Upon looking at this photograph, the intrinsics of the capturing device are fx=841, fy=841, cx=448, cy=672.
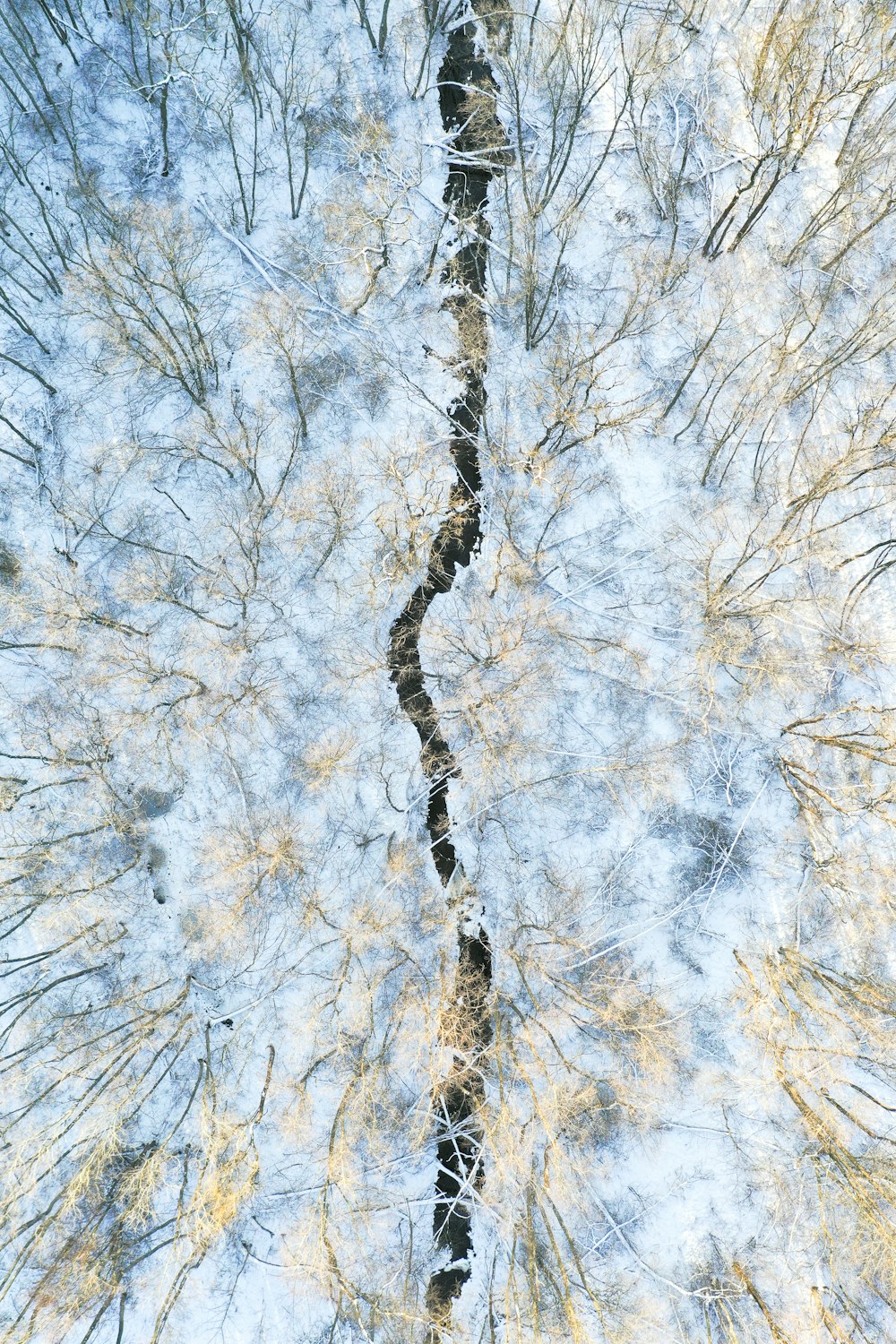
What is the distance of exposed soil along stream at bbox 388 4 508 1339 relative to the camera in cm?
1091

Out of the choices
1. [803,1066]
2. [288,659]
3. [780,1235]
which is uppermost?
[288,659]

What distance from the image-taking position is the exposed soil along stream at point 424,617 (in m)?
10.9

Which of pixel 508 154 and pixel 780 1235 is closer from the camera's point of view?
pixel 780 1235

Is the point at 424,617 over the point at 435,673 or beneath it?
over

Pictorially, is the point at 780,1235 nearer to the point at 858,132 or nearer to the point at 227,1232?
the point at 227,1232

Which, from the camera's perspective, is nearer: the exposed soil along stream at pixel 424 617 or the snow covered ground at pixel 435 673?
the snow covered ground at pixel 435 673

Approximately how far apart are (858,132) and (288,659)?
35.1 feet

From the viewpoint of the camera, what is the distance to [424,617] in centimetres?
1141

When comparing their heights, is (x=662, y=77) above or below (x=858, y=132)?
above

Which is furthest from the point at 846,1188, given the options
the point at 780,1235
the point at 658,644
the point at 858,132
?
the point at 858,132

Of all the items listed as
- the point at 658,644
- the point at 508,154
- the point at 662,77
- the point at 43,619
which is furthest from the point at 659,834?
the point at 662,77

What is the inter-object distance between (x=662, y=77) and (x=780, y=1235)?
51.1 feet

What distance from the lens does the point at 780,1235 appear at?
10.9 m

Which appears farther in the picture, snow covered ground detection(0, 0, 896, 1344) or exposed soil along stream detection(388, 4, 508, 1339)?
exposed soil along stream detection(388, 4, 508, 1339)
